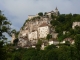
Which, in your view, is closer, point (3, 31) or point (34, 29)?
point (3, 31)

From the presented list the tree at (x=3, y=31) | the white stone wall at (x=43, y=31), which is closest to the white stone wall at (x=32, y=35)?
the white stone wall at (x=43, y=31)

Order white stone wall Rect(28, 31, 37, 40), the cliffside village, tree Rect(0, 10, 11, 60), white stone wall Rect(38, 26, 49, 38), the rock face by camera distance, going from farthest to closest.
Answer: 1. white stone wall Rect(28, 31, 37, 40)
2. the rock face
3. white stone wall Rect(38, 26, 49, 38)
4. the cliffside village
5. tree Rect(0, 10, 11, 60)

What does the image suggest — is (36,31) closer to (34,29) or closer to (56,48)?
(34,29)

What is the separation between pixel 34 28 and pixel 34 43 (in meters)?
8.35

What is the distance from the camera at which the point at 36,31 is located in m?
89.6

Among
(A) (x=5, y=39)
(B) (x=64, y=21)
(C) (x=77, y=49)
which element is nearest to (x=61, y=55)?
(C) (x=77, y=49)

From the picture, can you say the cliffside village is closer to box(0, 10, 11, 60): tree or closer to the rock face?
the rock face

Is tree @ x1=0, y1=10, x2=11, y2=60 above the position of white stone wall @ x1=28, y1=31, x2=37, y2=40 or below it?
above

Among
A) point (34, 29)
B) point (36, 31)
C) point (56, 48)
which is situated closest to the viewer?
point (56, 48)

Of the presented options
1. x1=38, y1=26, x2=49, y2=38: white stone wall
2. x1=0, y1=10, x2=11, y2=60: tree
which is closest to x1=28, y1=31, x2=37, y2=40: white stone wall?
x1=38, y1=26, x2=49, y2=38: white stone wall

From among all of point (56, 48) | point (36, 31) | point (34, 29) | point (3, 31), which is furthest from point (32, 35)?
point (3, 31)

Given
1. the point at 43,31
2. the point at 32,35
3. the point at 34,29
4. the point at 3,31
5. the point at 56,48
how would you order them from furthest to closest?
the point at 34,29 → the point at 32,35 → the point at 43,31 → the point at 56,48 → the point at 3,31

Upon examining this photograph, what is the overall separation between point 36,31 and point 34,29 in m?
3.95

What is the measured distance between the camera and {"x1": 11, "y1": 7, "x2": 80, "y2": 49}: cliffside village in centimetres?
8650
